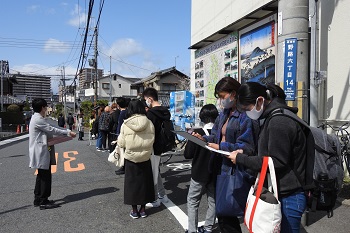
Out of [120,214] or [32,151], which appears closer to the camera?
[120,214]

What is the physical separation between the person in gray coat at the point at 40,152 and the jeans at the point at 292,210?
13.6 feet

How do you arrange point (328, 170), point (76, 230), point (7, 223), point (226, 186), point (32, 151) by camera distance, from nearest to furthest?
point (328, 170)
point (226, 186)
point (76, 230)
point (7, 223)
point (32, 151)

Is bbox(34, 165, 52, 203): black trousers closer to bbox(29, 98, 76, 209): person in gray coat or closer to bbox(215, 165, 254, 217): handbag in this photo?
bbox(29, 98, 76, 209): person in gray coat

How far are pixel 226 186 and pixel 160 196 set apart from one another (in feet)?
9.27

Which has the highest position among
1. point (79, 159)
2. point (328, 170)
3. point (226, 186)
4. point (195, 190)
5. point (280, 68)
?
point (280, 68)

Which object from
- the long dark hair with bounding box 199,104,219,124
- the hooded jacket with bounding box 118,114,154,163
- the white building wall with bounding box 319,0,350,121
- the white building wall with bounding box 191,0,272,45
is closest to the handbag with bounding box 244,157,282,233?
the long dark hair with bounding box 199,104,219,124

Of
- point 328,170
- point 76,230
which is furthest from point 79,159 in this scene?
point 328,170

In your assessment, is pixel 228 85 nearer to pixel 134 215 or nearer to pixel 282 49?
pixel 282 49

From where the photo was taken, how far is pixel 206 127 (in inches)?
155

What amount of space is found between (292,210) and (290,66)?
8.86 feet

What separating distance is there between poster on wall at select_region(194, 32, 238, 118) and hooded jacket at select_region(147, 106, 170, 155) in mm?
5094

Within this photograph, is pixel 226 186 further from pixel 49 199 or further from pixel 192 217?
pixel 49 199

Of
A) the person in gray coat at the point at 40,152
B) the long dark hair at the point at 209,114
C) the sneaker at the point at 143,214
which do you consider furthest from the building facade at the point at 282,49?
the person in gray coat at the point at 40,152

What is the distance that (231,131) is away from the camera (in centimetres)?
286
